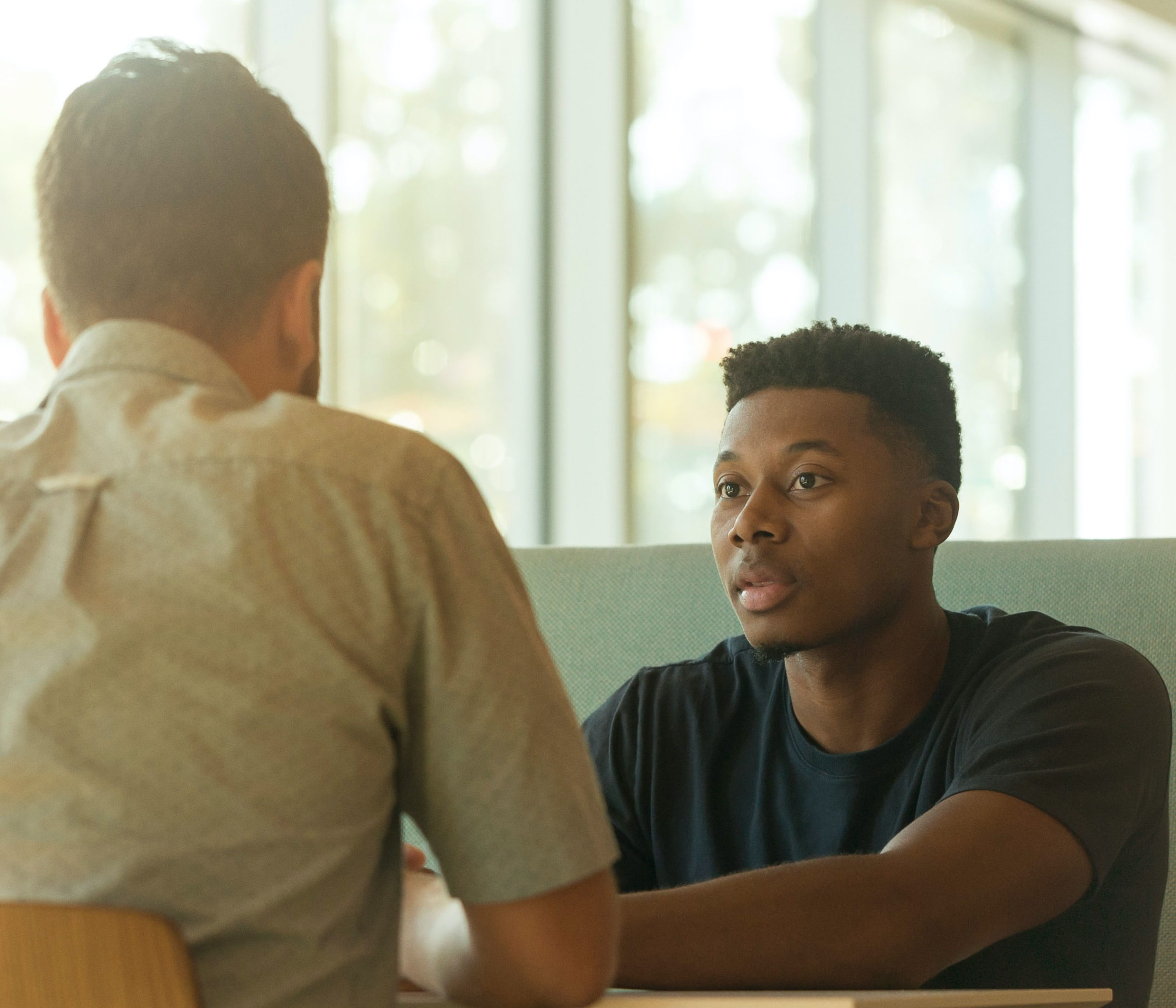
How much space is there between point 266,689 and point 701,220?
3.31m

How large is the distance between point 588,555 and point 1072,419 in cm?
359

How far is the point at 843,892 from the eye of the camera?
1.01 meters

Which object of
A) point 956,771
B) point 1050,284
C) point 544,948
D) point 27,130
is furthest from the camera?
point 1050,284

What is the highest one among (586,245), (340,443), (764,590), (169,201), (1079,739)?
(586,245)

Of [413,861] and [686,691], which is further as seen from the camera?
[686,691]

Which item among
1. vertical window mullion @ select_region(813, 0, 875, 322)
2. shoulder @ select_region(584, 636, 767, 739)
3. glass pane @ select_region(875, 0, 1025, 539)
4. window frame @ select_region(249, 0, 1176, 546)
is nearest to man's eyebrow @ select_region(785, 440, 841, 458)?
shoulder @ select_region(584, 636, 767, 739)

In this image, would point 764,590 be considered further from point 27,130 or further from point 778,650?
point 27,130

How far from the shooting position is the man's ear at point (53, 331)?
79cm

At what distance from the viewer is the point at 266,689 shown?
0.64 meters

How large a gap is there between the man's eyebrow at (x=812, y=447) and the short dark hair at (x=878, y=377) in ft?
0.22

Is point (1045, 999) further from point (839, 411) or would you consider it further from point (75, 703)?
point (839, 411)

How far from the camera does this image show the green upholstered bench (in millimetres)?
1592

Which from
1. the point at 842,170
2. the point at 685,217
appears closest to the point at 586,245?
the point at 685,217

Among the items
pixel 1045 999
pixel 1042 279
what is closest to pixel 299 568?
pixel 1045 999
